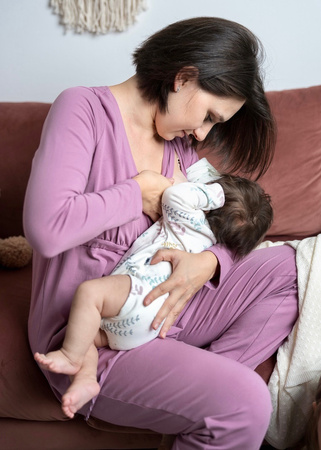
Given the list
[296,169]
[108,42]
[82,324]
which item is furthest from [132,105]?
[108,42]

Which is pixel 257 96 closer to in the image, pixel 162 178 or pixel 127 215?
pixel 162 178

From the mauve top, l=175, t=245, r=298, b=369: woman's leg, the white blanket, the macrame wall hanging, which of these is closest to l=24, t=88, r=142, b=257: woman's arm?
the mauve top

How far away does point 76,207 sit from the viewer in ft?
3.98

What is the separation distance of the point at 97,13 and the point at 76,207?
53.0 inches

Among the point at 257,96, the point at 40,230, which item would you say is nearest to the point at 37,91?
the point at 257,96

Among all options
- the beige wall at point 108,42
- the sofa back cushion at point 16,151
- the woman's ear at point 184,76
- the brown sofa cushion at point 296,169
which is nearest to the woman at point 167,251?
the woman's ear at point 184,76

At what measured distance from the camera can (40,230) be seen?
1194 mm

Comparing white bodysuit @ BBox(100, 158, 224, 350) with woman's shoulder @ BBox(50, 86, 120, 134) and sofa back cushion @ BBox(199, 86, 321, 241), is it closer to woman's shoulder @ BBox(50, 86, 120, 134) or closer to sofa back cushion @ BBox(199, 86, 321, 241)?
woman's shoulder @ BBox(50, 86, 120, 134)

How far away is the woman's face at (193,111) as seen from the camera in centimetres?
138

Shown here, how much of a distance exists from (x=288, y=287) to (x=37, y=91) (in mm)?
1424

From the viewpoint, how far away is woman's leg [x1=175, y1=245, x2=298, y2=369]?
57.6 inches

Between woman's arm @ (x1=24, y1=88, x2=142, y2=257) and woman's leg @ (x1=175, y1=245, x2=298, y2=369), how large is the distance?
1.18 feet

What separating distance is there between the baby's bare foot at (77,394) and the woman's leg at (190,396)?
0.07 meters

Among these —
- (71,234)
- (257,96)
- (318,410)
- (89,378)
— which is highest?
(257,96)
